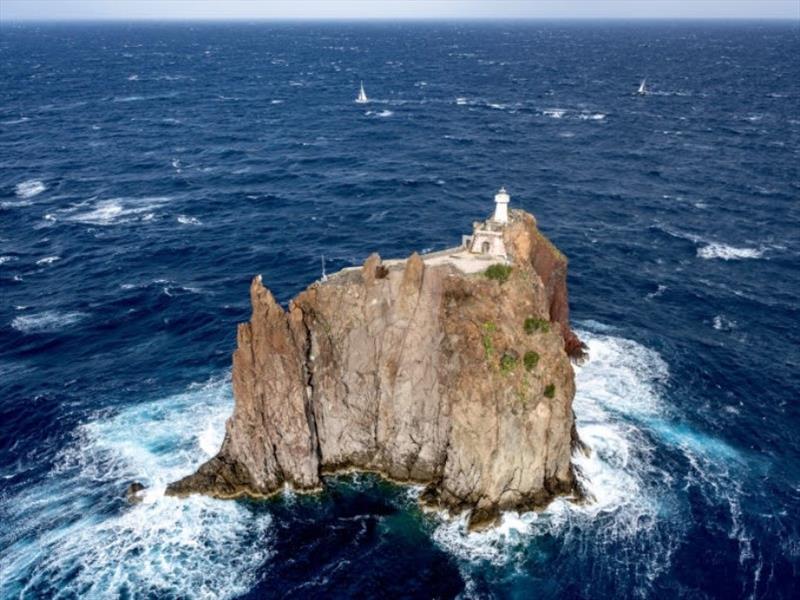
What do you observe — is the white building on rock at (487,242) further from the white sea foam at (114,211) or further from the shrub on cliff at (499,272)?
the white sea foam at (114,211)

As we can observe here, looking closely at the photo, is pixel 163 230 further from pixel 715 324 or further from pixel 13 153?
pixel 715 324

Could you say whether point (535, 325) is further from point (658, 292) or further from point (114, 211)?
point (114, 211)

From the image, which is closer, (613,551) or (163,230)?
(613,551)

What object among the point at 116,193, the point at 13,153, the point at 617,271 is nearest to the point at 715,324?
the point at 617,271

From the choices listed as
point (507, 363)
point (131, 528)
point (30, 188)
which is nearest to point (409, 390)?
point (507, 363)

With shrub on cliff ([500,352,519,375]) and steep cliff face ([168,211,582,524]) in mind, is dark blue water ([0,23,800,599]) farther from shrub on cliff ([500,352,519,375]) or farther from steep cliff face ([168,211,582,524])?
shrub on cliff ([500,352,519,375])

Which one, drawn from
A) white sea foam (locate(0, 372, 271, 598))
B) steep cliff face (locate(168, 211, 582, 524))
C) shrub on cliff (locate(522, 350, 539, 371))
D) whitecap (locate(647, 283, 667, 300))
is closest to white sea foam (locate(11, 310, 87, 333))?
white sea foam (locate(0, 372, 271, 598))
